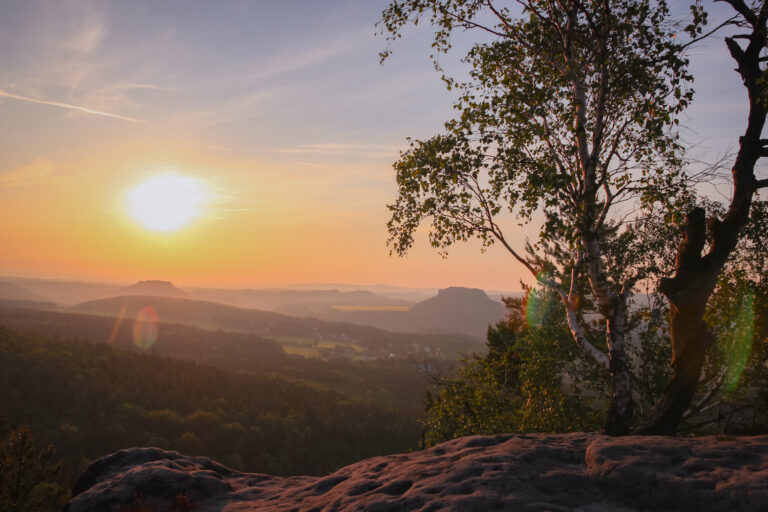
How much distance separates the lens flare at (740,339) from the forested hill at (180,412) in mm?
117607

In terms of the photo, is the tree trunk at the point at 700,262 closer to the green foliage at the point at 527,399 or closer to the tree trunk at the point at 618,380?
the tree trunk at the point at 618,380

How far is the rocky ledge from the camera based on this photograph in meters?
7.63

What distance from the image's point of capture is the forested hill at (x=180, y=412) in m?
121

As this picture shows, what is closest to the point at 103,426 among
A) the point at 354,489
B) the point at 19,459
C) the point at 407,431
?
the point at 407,431

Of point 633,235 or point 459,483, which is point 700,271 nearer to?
point 459,483

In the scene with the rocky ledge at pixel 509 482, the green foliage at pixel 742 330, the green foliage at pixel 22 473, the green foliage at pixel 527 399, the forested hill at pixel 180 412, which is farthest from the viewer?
the forested hill at pixel 180 412

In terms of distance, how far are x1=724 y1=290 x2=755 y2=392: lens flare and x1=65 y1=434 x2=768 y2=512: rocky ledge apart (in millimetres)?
10126

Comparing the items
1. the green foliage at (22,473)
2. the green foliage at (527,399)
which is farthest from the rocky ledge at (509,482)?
the green foliage at (22,473)

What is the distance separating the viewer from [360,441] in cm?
14100

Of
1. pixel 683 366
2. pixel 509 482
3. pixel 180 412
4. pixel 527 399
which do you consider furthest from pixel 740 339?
pixel 180 412

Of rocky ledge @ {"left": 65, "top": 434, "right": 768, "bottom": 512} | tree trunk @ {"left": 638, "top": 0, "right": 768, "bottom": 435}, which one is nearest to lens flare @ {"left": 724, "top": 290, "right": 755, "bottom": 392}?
tree trunk @ {"left": 638, "top": 0, "right": 768, "bottom": 435}

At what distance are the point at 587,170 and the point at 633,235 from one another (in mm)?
18185

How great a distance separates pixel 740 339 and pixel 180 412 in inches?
6538

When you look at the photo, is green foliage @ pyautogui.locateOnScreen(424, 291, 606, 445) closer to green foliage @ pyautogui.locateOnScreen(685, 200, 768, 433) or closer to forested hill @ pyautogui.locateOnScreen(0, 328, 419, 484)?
green foliage @ pyautogui.locateOnScreen(685, 200, 768, 433)
